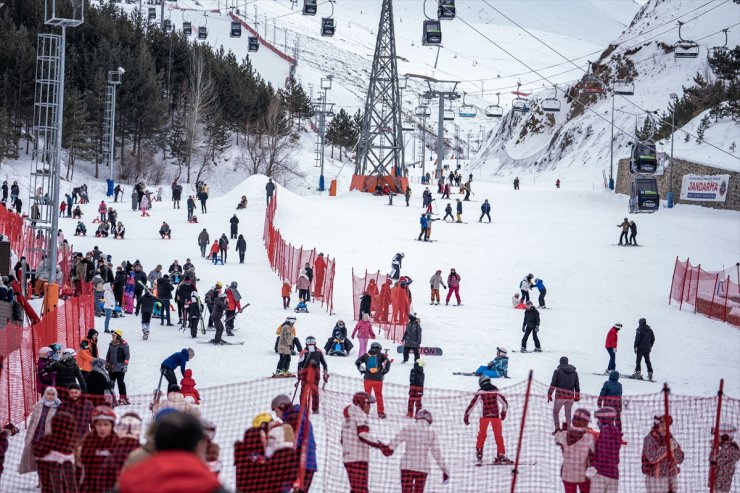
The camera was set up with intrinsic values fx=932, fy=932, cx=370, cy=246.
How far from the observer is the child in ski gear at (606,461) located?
9320 mm

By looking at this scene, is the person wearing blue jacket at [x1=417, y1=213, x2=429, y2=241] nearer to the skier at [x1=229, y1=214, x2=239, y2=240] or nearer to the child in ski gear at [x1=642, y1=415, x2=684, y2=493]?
the skier at [x1=229, y1=214, x2=239, y2=240]

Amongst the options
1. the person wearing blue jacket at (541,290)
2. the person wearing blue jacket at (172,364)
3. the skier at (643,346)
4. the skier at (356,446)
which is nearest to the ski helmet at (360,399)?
the skier at (356,446)

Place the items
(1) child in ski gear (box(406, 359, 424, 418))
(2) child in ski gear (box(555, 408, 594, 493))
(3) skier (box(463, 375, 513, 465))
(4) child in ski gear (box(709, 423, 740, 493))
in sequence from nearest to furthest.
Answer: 1. (2) child in ski gear (box(555, 408, 594, 493))
2. (4) child in ski gear (box(709, 423, 740, 493))
3. (3) skier (box(463, 375, 513, 465))
4. (1) child in ski gear (box(406, 359, 424, 418))

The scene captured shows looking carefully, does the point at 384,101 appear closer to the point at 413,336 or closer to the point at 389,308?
the point at 389,308

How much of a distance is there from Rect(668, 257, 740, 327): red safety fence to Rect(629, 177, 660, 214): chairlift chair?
12.2 meters

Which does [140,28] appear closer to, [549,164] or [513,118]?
[549,164]

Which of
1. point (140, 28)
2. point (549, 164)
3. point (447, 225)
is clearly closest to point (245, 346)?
point (447, 225)

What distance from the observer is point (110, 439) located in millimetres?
7719

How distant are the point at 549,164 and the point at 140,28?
43654 millimetres

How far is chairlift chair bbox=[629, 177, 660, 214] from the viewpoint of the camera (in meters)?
41.2

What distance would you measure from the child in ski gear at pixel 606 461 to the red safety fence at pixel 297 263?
1627cm

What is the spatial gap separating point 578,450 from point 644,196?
3353 centimetres

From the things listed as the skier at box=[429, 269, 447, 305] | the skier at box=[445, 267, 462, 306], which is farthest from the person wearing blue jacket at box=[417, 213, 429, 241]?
the skier at box=[445, 267, 462, 306]

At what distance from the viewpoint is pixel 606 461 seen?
9.34 meters
